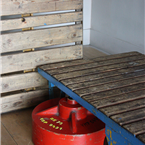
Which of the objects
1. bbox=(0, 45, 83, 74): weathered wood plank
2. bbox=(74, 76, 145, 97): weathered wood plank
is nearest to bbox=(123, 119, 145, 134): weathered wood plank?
bbox=(74, 76, 145, 97): weathered wood plank

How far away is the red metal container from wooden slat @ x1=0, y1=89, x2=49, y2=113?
391mm

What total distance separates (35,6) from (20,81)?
70cm

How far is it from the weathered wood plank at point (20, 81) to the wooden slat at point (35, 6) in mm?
573

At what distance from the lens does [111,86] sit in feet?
5.77

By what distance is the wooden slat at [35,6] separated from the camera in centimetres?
202

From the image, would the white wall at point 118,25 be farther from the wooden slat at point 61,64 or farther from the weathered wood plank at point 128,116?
the weathered wood plank at point 128,116

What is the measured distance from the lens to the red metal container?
5.53 feet

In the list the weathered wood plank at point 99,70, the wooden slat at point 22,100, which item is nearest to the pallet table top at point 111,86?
the weathered wood plank at point 99,70

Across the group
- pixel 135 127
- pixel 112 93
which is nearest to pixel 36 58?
pixel 112 93

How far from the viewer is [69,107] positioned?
1.86 m

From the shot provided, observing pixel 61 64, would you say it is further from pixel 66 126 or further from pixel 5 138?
pixel 5 138

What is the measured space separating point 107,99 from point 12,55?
1.02 metres

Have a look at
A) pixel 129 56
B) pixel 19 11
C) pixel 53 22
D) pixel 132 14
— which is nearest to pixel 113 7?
pixel 132 14

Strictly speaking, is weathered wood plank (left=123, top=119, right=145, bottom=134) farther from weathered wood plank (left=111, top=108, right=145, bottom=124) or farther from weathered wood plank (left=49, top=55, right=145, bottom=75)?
weathered wood plank (left=49, top=55, right=145, bottom=75)
